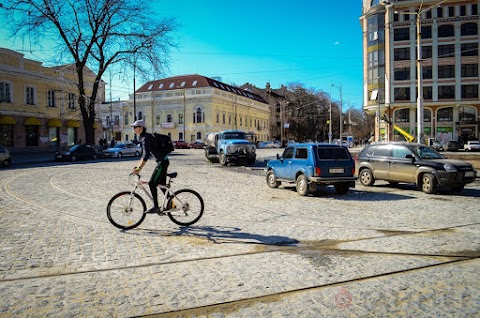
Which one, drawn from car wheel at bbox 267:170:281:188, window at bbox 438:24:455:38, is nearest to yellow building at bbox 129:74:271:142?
window at bbox 438:24:455:38

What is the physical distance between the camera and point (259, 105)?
93.8m

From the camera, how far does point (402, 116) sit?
54.6m

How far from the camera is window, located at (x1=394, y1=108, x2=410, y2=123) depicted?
5436cm

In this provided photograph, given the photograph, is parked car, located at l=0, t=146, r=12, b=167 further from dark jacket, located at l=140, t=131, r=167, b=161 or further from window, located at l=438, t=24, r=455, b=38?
window, located at l=438, t=24, r=455, b=38

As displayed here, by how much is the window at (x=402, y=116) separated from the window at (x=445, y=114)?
14.9 feet

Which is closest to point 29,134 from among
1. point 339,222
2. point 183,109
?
point 183,109

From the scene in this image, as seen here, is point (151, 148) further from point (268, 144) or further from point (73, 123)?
point (268, 144)

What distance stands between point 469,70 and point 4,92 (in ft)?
194

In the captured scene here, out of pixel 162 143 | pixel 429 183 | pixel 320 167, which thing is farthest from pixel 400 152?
pixel 162 143

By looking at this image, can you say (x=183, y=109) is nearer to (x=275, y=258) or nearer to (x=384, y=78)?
(x=384, y=78)

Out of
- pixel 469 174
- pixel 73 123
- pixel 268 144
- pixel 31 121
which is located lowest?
pixel 469 174

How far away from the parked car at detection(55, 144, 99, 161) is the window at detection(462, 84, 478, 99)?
5007 centimetres

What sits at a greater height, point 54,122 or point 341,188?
point 54,122

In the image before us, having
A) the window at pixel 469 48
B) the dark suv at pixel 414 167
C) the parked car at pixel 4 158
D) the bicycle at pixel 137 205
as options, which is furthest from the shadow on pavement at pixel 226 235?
the window at pixel 469 48
